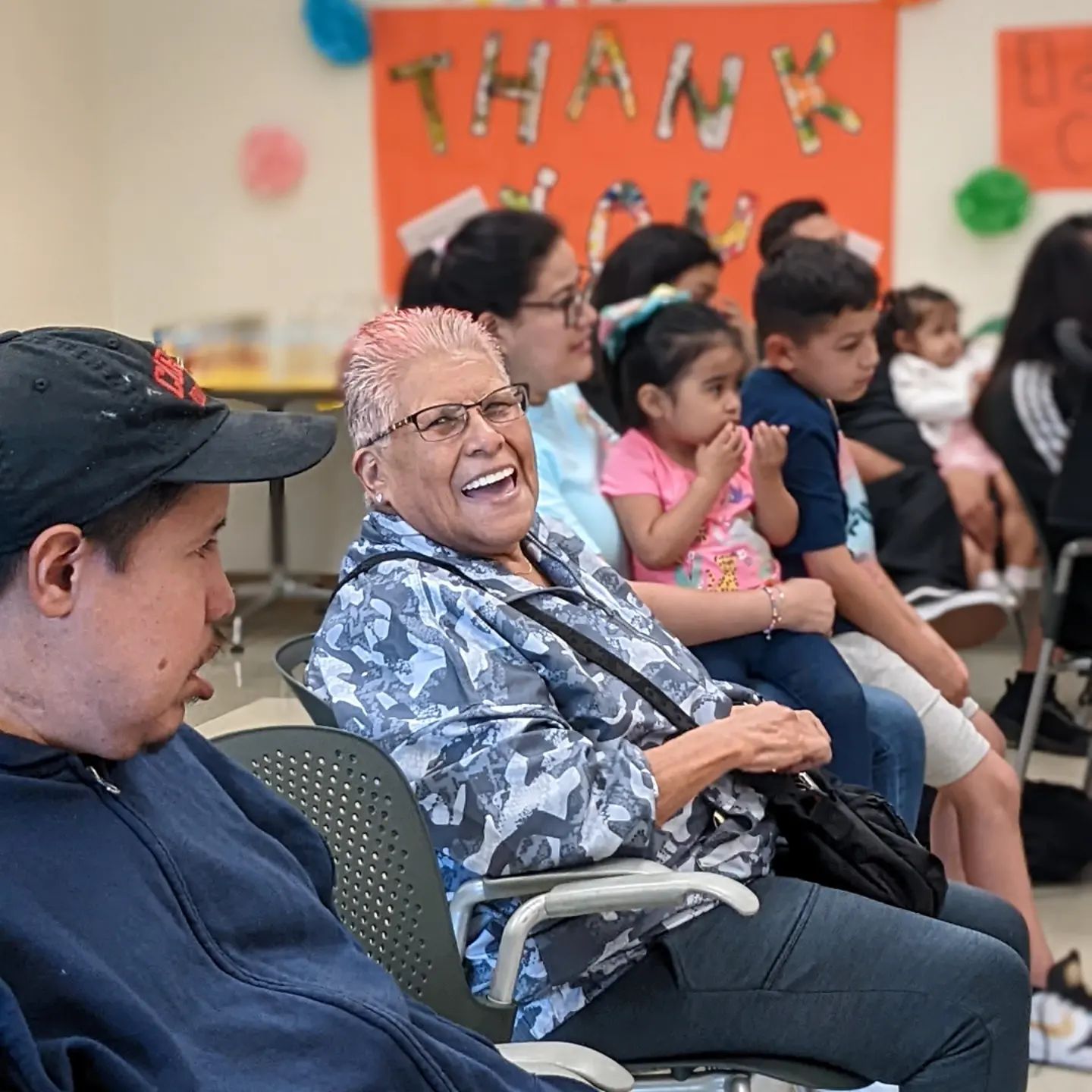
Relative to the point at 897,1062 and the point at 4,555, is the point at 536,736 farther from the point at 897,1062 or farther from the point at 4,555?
the point at 4,555

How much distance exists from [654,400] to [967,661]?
1958mm

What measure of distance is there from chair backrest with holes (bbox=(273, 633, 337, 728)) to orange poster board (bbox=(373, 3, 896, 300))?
3304mm

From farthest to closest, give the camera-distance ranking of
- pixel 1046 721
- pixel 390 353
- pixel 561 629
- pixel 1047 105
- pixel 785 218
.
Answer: pixel 1047 105
pixel 785 218
pixel 1046 721
pixel 390 353
pixel 561 629

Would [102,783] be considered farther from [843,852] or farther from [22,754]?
[843,852]

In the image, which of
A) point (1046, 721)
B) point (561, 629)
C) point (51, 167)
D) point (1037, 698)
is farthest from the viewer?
point (51, 167)

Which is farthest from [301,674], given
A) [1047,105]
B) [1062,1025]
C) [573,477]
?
[1047,105]

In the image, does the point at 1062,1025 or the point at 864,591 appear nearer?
the point at 1062,1025

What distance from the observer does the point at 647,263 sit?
3.02 metres

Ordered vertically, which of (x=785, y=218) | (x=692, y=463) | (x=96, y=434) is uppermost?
(x=785, y=218)

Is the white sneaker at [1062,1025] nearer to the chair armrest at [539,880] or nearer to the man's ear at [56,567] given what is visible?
the chair armrest at [539,880]

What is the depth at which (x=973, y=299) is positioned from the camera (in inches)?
177

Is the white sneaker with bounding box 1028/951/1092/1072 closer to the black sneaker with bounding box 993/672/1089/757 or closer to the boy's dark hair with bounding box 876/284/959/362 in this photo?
the black sneaker with bounding box 993/672/1089/757

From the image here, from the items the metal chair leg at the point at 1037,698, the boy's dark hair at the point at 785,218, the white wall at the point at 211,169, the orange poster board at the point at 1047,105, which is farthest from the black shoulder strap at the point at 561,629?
the orange poster board at the point at 1047,105

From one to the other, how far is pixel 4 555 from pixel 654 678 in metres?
0.87
